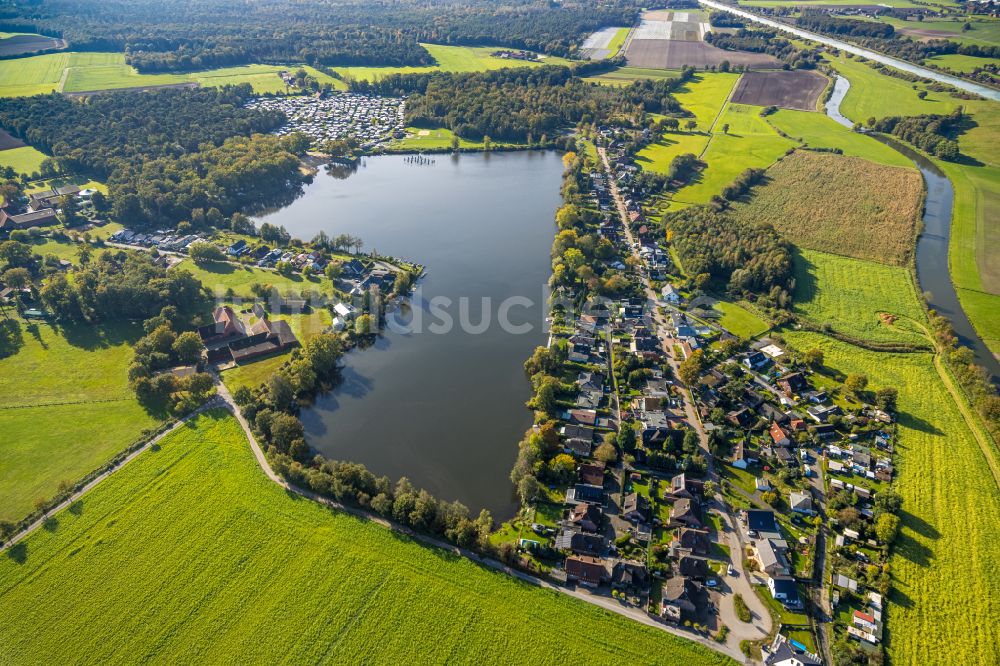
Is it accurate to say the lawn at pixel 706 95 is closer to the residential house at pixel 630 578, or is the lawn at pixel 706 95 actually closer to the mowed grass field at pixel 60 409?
the residential house at pixel 630 578

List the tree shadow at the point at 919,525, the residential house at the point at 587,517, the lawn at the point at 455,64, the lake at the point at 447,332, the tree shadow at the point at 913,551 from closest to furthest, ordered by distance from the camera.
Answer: the tree shadow at the point at 913,551
the tree shadow at the point at 919,525
the residential house at the point at 587,517
the lake at the point at 447,332
the lawn at the point at 455,64

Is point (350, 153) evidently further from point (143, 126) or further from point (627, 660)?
point (627, 660)

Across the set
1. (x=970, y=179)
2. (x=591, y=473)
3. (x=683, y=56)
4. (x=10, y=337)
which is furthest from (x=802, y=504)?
(x=683, y=56)

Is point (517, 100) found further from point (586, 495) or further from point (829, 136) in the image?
point (586, 495)

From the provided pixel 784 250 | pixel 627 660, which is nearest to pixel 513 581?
pixel 627 660

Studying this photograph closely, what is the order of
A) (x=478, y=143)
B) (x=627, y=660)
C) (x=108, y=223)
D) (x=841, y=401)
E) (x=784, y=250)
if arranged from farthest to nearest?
1. (x=478, y=143)
2. (x=108, y=223)
3. (x=784, y=250)
4. (x=841, y=401)
5. (x=627, y=660)

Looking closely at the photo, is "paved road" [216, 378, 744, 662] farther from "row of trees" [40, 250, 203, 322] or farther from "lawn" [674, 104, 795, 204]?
"lawn" [674, 104, 795, 204]

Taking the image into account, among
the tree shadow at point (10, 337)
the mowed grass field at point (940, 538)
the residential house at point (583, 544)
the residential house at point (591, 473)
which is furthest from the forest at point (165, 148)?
the mowed grass field at point (940, 538)
